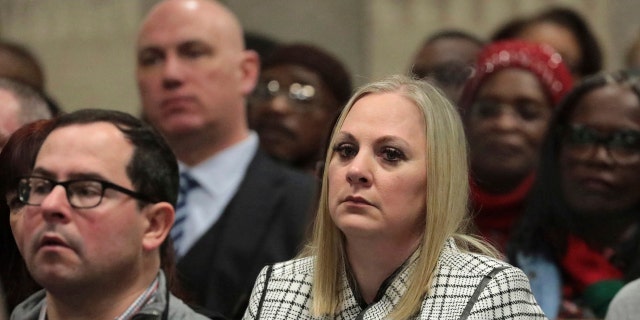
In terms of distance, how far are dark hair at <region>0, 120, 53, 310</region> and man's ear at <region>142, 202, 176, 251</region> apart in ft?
1.53

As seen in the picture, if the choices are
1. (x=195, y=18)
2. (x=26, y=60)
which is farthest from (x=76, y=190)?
(x=26, y=60)

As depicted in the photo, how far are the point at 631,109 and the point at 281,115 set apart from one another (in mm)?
1945

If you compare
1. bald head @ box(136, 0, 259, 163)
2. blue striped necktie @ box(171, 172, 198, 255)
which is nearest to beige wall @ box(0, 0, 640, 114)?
bald head @ box(136, 0, 259, 163)

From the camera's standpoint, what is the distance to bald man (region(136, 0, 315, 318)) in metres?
6.68

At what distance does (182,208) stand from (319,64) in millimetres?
1472

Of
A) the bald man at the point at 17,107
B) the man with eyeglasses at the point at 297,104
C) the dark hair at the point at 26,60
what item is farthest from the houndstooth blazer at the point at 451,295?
the dark hair at the point at 26,60

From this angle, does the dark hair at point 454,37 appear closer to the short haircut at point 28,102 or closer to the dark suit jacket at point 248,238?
the dark suit jacket at point 248,238

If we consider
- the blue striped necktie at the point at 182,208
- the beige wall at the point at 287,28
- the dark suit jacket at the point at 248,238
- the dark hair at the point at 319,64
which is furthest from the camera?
the beige wall at the point at 287,28

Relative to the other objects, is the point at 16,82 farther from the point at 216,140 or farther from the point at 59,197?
the point at 59,197

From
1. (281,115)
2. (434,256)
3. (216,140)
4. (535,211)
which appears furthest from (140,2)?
(434,256)

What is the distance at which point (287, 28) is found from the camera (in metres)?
10.7

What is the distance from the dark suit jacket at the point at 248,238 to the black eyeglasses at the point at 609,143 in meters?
1.11

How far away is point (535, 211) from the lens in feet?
22.4

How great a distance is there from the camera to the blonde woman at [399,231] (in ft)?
15.9
